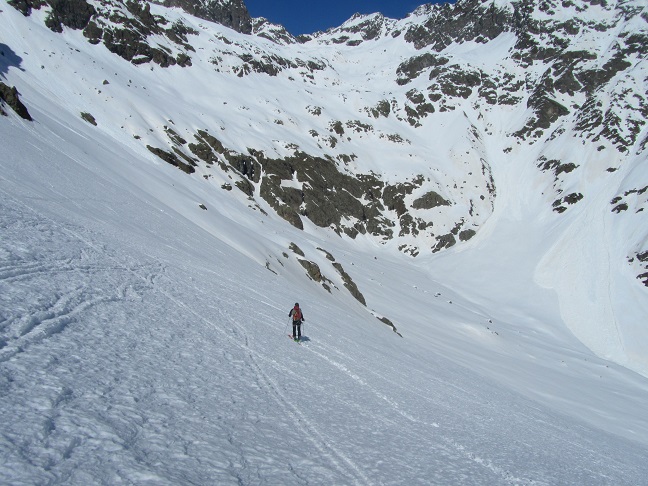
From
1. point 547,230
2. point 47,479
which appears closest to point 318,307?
point 47,479

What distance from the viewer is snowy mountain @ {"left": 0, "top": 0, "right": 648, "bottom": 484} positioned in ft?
20.4

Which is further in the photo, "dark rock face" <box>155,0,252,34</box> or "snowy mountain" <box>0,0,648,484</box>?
"dark rock face" <box>155,0,252,34</box>

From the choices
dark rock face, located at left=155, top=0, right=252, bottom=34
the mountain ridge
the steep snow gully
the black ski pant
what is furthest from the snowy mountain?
dark rock face, located at left=155, top=0, right=252, bottom=34

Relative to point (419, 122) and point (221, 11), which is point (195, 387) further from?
point (221, 11)

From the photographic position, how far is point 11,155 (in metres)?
20.6

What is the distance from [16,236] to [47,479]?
9.78 metres

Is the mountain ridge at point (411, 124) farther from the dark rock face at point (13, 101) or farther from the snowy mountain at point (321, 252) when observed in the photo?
the dark rock face at point (13, 101)

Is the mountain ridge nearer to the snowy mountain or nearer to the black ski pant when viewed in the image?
the snowy mountain

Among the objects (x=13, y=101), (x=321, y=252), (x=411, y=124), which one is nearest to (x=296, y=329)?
(x=13, y=101)

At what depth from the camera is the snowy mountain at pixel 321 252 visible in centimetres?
622

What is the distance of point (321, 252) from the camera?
44125 millimetres

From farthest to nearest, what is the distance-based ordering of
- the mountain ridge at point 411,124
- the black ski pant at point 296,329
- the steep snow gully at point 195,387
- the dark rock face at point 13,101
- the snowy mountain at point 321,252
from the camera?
the mountain ridge at point 411,124 < the dark rock face at point 13,101 < the black ski pant at point 296,329 < the snowy mountain at point 321,252 < the steep snow gully at point 195,387

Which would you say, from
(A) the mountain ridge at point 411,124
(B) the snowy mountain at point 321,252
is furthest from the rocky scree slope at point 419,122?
(B) the snowy mountain at point 321,252

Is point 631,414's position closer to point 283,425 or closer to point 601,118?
point 283,425
